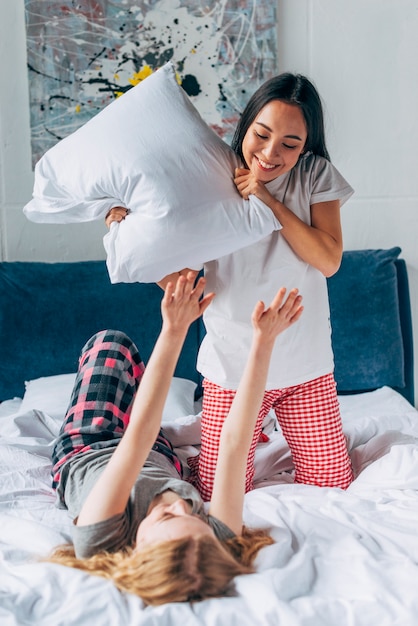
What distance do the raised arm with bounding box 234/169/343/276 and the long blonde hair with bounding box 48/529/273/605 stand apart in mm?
761

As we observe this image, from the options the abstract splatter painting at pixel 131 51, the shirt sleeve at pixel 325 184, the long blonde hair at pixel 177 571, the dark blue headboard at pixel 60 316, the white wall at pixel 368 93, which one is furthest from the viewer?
the white wall at pixel 368 93

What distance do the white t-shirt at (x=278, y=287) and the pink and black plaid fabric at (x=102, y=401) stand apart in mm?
251

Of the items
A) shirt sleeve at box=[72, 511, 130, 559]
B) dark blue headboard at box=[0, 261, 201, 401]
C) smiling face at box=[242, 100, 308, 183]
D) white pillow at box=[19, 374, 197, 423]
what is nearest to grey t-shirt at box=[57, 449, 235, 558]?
shirt sleeve at box=[72, 511, 130, 559]

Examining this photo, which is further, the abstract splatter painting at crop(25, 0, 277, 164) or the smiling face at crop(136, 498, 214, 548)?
the abstract splatter painting at crop(25, 0, 277, 164)

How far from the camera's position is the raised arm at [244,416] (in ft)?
4.68

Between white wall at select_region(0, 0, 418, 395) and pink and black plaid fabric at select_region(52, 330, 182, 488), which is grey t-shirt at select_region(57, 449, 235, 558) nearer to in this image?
pink and black plaid fabric at select_region(52, 330, 182, 488)

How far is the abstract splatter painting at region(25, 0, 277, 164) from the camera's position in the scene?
288 centimetres

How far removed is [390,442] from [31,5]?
2103 millimetres

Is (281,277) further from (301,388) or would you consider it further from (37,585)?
(37,585)

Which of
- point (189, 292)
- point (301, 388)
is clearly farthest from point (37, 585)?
point (301, 388)

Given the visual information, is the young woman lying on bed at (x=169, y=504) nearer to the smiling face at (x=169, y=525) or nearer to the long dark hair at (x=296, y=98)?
the smiling face at (x=169, y=525)

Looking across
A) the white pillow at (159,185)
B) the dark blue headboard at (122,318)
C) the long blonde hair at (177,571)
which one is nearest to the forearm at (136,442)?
the long blonde hair at (177,571)

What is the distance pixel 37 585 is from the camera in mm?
1290

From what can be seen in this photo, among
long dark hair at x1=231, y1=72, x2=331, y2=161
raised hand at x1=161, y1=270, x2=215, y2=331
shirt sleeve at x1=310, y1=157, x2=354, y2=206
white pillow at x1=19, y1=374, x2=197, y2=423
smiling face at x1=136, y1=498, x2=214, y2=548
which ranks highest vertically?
long dark hair at x1=231, y1=72, x2=331, y2=161
